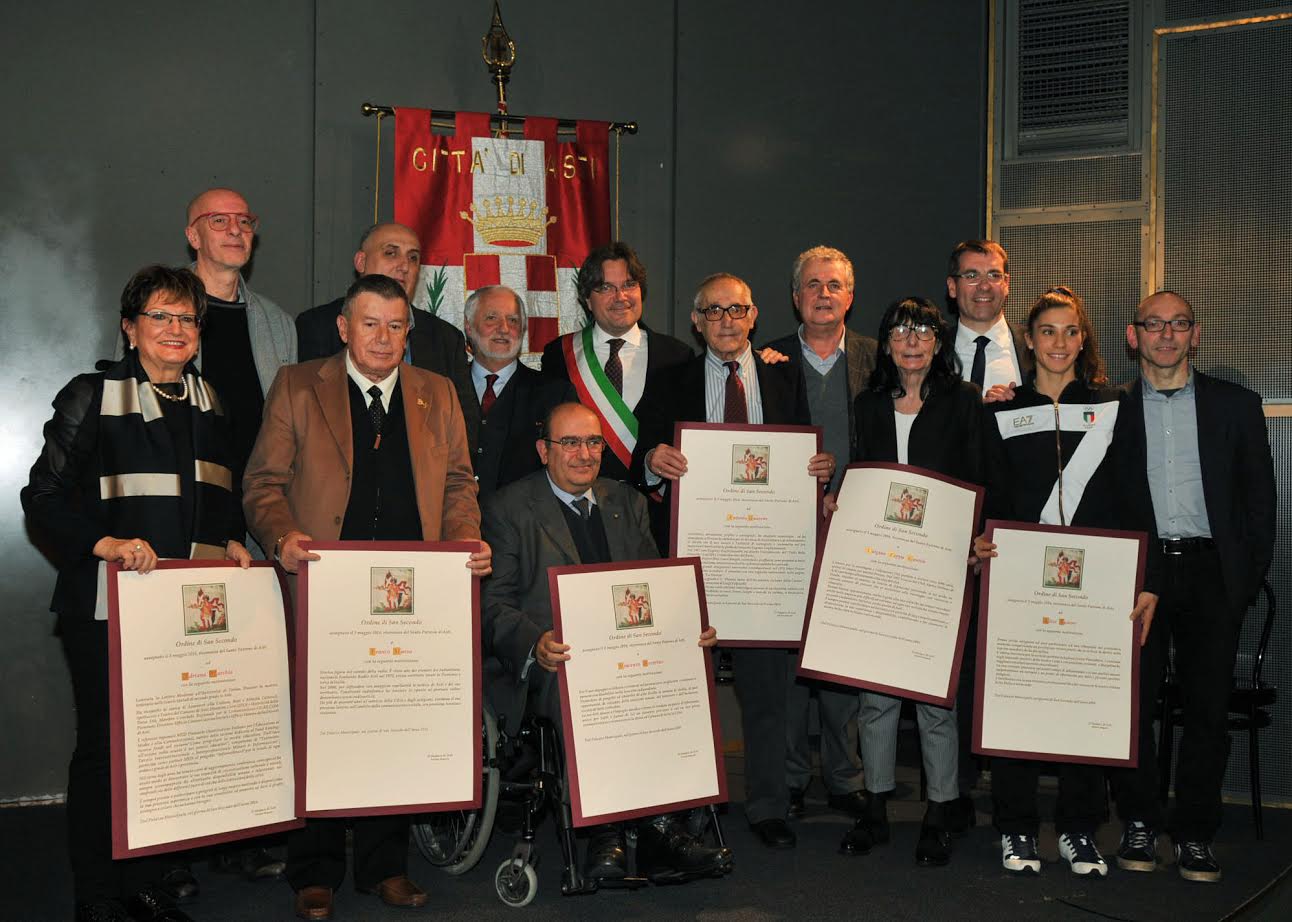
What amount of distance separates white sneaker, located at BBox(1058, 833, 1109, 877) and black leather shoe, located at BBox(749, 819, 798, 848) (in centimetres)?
91

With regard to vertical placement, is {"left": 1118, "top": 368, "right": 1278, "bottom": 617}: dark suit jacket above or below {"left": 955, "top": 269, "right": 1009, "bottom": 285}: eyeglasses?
below

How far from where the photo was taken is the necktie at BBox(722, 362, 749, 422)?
13.7 ft

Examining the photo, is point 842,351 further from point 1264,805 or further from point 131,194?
point 131,194

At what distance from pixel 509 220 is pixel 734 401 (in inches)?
72.3

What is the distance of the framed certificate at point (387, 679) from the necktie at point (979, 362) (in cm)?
219

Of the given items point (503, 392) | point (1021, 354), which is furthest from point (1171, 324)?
point (503, 392)

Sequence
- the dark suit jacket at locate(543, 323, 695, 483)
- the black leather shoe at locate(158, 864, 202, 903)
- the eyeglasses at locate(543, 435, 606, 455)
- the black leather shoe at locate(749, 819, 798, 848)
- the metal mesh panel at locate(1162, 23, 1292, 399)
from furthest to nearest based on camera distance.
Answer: the metal mesh panel at locate(1162, 23, 1292, 399), the dark suit jacket at locate(543, 323, 695, 483), the black leather shoe at locate(749, 819, 798, 848), the eyeglasses at locate(543, 435, 606, 455), the black leather shoe at locate(158, 864, 202, 903)

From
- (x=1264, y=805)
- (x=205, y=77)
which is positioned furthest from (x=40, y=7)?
(x=1264, y=805)

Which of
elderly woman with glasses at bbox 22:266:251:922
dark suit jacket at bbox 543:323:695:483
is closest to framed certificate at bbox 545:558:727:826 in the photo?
dark suit jacket at bbox 543:323:695:483

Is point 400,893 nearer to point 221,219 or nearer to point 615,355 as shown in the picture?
point 615,355

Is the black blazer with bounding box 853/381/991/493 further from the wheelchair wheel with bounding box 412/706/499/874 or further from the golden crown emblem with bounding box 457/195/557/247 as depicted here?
the golden crown emblem with bounding box 457/195/557/247

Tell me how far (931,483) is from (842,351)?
862mm

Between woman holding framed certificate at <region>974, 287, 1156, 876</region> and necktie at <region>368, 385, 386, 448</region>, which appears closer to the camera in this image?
necktie at <region>368, 385, 386, 448</region>

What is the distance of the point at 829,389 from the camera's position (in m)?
4.43
